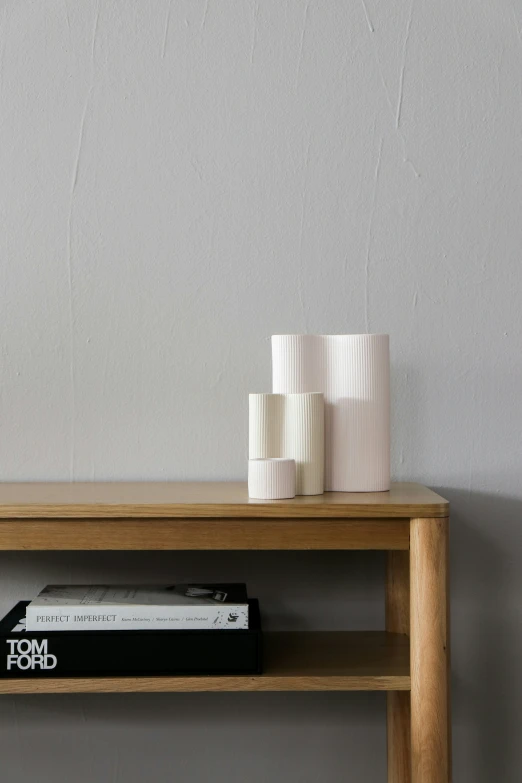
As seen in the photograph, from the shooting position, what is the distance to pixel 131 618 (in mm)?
1127

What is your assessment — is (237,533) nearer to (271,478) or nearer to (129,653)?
(271,478)

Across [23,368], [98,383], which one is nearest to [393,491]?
[98,383]

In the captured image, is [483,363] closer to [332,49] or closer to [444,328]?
[444,328]

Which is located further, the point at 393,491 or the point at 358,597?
the point at 358,597

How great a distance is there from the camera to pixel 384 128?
1.38 m

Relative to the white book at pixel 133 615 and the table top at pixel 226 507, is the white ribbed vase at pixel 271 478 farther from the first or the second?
the white book at pixel 133 615

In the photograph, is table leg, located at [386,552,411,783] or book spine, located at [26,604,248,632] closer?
book spine, located at [26,604,248,632]

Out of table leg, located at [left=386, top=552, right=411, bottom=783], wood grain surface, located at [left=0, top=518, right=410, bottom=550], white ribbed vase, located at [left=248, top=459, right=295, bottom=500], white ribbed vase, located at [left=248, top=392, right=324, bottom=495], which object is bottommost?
table leg, located at [left=386, top=552, right=411, bottom=783]

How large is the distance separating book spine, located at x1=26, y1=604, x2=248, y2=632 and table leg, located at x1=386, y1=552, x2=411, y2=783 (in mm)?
286

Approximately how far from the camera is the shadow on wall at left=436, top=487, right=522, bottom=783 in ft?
4.51

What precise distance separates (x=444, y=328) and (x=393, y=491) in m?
0.32

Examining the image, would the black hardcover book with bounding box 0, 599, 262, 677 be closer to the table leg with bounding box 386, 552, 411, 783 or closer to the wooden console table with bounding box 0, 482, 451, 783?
the wooden console table with bounding box 0, 482, 451, 783

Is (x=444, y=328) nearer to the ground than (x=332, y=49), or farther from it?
nearer to the ground

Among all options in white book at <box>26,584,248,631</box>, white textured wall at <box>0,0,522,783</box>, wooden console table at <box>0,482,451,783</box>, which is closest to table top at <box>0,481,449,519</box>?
wooden console table at <box>0,482,451,783</box>
